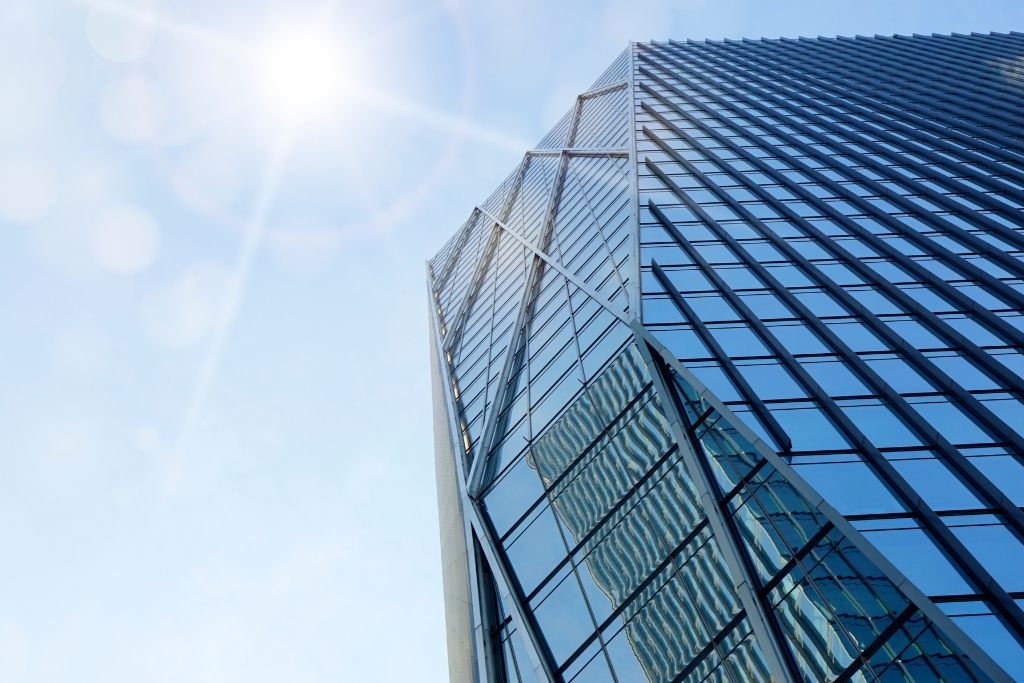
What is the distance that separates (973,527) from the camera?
10.4m

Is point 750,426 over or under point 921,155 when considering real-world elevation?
under

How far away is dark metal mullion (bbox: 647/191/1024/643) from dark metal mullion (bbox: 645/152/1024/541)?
0.05 m

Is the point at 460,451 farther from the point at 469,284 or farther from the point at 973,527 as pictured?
the point at 469,284

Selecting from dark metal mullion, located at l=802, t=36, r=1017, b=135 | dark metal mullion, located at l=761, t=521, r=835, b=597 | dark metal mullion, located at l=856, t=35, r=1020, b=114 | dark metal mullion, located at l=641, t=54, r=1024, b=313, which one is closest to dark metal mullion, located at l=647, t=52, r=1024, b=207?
dark metal mullion, located at l=641, t=54, r=1024, b=313

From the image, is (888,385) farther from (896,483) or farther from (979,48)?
(979,48)

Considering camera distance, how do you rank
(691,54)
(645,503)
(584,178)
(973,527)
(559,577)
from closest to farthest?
(973,527) → (645,503) → (559,577) → (584,178) → (691,54)

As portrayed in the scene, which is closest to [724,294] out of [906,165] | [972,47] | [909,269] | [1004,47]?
[909,269]

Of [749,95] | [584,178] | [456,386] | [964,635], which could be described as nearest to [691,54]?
[749,95]

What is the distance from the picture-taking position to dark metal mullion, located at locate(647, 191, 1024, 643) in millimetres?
9180

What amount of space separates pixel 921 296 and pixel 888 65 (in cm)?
4407

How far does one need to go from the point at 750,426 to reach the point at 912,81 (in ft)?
146

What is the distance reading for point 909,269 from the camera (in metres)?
19.8

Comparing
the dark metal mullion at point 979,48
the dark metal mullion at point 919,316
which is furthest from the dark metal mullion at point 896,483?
the dark metal mullion at point 979,48

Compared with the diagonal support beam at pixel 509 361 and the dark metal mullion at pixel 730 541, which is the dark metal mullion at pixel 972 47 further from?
the dark metal mullion at pixel 730 541
